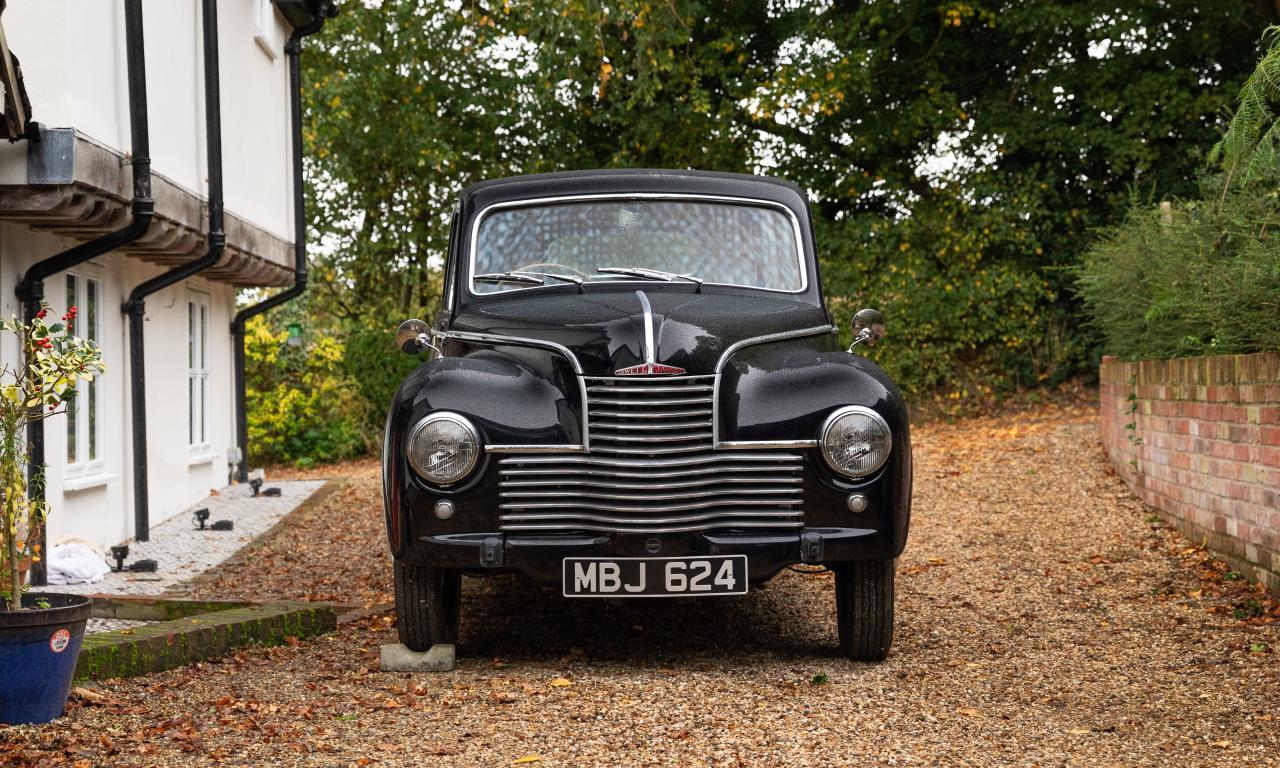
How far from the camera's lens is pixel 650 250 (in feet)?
21.2

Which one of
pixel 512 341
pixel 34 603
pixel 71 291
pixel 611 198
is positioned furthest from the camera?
pixel 71 291

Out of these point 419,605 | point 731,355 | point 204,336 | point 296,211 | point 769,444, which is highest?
point 296,211

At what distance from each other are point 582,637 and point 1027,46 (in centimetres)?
1407

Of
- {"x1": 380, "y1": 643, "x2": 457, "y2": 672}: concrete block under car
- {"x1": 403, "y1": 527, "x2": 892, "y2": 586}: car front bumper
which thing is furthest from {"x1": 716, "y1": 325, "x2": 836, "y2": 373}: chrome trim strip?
{"x1": 380, "y1": 643, "x2": 457, "y2": 672}: concrete block under car

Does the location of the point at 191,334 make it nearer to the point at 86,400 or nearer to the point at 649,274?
the point at 86,400

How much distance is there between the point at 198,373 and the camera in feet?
41.9

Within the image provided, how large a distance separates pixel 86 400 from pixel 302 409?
978cm

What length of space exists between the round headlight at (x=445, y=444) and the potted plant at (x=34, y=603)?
3.87 feet

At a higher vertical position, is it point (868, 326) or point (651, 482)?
point (868, 326)

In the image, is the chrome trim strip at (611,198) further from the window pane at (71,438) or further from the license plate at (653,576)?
the window pane at (71,438)

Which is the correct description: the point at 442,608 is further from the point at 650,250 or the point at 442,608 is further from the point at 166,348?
the point at 166,348

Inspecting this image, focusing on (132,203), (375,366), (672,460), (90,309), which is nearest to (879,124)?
(375,366)

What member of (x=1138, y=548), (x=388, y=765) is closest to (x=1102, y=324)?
→ (x=1138, y=548)

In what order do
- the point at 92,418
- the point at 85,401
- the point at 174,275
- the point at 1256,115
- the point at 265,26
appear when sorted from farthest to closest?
1. the point at 265,26
2. the point at 174,275
3. the point at 92,418
4. the point at 85,401
5. the point at 1256,115
